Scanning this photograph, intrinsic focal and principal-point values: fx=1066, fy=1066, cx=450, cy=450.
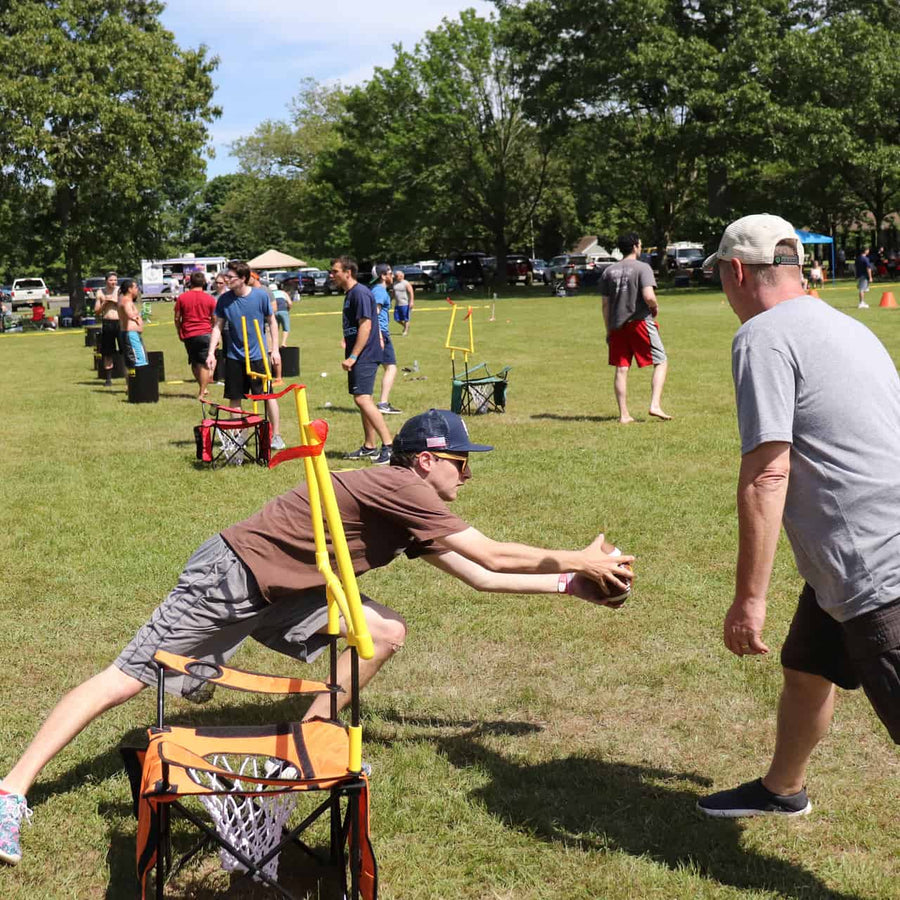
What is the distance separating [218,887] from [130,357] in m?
13.6

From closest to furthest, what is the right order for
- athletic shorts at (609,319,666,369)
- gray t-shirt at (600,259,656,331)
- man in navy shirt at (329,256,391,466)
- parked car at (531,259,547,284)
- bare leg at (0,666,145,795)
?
bare leg at (0,666,145,795) < man in navy shirt at (329,256,391,466) < gray t-shirt at (600,259,656,331) < athletic shorts at (609,319,666,369) < parked car at (531,259,547,284)

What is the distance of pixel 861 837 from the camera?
3617mm

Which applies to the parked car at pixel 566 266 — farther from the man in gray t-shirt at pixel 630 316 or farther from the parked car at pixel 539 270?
the man in gray t-shirt at pixel 630 316

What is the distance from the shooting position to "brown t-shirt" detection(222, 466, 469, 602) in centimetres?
371

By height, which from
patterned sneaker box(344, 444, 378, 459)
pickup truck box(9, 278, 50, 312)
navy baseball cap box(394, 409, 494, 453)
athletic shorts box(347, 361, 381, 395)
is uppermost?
pickup truck box(9, 278, 50, 312)

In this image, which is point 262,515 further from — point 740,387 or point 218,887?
point 740,387

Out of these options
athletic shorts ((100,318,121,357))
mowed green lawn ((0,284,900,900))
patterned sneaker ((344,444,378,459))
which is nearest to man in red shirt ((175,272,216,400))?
athletic shorts ((100,318,121,357))

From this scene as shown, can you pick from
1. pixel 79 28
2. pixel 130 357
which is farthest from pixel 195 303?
pixel 79 28

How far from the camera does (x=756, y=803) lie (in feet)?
12.3

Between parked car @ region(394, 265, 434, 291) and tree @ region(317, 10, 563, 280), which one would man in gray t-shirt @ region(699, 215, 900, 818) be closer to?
tree @ region(317, 10, 563, 280)

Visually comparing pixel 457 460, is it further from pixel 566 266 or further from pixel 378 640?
pixel 566 266

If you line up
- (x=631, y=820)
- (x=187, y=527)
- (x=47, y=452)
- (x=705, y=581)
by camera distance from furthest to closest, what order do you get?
1. (x=47, y=452)
2. (x=187, y=527)
3. (x=705, y=581)
4. (x=631, y=820)

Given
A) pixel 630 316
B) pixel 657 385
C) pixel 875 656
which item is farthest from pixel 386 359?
pixel 875 656

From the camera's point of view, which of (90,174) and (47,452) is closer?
(47,452)
